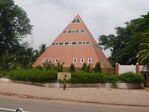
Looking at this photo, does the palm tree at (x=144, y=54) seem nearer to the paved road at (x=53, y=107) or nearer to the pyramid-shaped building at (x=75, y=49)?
the pyramid-shaped building at (x=75, y=49)

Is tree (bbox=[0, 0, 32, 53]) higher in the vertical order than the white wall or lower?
higher

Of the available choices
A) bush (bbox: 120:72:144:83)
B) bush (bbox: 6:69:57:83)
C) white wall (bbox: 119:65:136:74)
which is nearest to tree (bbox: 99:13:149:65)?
white wall (bbox: 119:65:136:74)

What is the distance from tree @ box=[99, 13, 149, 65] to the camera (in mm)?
65262

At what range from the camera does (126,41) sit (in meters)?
72.2

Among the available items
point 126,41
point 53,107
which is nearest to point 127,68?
point 126,41

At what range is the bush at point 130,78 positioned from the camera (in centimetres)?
4866

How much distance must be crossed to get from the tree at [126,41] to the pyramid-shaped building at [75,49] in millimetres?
5475

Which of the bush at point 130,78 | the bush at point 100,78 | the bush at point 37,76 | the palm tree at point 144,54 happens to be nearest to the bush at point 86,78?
the bush at point 100,78

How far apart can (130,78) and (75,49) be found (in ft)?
Answer: 47.8

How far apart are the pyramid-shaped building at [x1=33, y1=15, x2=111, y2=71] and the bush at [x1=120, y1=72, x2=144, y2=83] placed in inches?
361

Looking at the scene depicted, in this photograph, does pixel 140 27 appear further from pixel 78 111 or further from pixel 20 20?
pixel 78 111

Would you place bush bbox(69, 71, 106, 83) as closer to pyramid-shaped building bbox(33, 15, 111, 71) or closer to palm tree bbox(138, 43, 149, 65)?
palm tree bbox(138, 43, 149, 65)

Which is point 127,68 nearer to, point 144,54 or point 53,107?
point 144,54

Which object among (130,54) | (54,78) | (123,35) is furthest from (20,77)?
(123,35)
